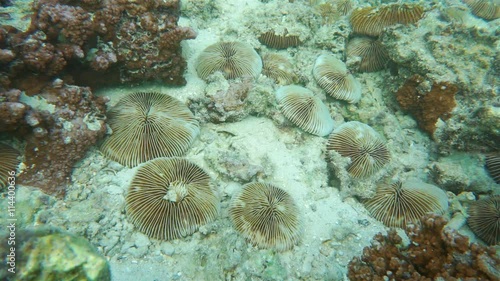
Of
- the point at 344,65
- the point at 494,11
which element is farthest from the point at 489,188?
the point at 494,11

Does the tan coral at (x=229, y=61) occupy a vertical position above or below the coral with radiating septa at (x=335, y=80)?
above

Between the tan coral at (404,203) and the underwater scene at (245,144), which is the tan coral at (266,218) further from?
the tan coral at (404,203)

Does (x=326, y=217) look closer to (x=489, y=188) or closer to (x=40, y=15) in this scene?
(x=489, y=188)

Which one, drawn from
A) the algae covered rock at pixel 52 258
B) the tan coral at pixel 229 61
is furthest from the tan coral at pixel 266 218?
the tan coral at pixel 229 61

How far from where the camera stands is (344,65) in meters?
6.36

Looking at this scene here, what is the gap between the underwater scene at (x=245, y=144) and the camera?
144 inches

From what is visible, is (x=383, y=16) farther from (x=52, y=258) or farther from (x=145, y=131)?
(x=52, y=258)

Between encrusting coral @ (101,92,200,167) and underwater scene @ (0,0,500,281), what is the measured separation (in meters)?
0.02

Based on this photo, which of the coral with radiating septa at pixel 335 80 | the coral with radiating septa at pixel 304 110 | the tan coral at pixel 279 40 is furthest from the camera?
the tan coral at pixel 279 40

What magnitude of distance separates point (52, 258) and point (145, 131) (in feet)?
7.11

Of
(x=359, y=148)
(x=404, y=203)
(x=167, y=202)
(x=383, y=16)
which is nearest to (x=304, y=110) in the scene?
(x=359, y=148)

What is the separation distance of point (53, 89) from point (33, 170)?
3.74ft

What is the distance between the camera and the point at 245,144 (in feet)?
16.7

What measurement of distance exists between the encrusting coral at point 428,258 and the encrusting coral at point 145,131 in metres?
3.16
